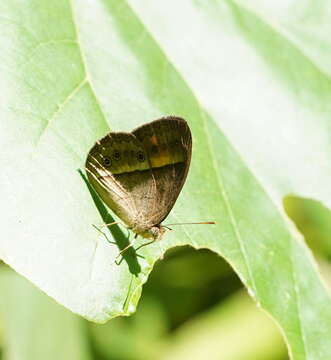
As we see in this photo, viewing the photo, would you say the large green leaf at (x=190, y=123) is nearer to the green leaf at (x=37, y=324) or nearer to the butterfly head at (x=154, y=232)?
the butterfly head at (x=154, y=232)

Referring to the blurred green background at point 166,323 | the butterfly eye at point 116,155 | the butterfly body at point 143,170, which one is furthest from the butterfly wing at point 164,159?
the blurred green background at point 166,323

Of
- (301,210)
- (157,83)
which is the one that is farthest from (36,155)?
(301,210)

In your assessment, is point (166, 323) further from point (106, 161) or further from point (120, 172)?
point (106, 161)

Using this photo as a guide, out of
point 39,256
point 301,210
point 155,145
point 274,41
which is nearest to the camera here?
point 39,256

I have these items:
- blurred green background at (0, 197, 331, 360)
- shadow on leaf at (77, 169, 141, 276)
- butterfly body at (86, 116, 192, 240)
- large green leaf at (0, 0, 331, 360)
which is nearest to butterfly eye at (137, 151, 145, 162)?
butterfly body at (86, 116, 192, 240)

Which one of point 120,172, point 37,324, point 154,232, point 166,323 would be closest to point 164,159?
point 120,172

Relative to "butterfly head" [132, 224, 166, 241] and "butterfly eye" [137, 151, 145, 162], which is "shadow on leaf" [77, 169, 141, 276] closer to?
"butterfly head" [132, 224, 166, 241]

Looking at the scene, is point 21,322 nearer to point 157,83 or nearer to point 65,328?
point 65,328

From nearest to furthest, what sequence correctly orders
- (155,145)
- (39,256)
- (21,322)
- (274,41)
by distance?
(39,256)
(155,145)
(274,41)
(21,322)
